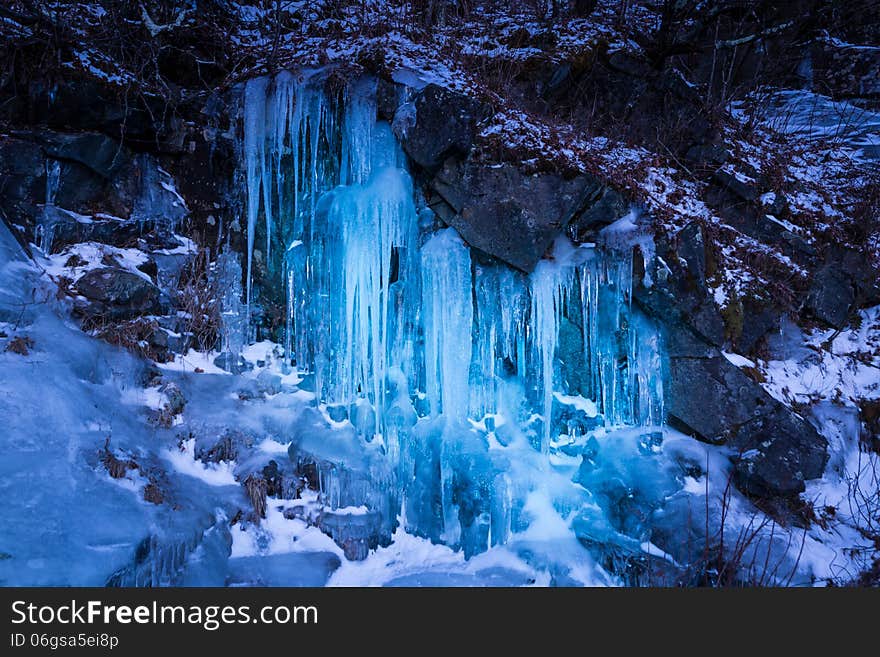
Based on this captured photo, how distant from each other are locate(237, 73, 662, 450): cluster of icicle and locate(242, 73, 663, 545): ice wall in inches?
0.6

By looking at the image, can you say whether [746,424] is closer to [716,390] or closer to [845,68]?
[716,390]

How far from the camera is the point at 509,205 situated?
215 inches

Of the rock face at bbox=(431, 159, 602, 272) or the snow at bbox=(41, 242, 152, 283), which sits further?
the rock face at bbox=(431, 159, 602, 272)

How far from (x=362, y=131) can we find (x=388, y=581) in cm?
486

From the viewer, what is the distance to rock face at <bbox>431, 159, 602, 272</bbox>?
541 cm

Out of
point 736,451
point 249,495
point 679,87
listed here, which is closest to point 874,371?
point 736,451

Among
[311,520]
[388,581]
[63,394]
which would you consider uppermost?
[63,394]

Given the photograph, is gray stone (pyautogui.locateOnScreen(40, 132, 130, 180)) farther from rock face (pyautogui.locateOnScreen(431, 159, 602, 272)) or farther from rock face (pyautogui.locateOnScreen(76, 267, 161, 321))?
rock face (pyautogui.locateOnScreen(431, 159, 602, 272))

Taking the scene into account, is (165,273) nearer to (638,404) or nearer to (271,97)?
(271,97)

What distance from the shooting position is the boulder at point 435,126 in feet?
18.0

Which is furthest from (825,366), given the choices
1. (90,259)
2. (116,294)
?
(90,259)

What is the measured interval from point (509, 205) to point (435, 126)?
48.9 inches

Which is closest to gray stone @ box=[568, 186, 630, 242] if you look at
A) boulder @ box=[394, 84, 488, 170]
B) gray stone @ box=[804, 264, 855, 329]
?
boulder @ box=[394, 84, 488, 170]

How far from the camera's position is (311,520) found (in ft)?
16.1
